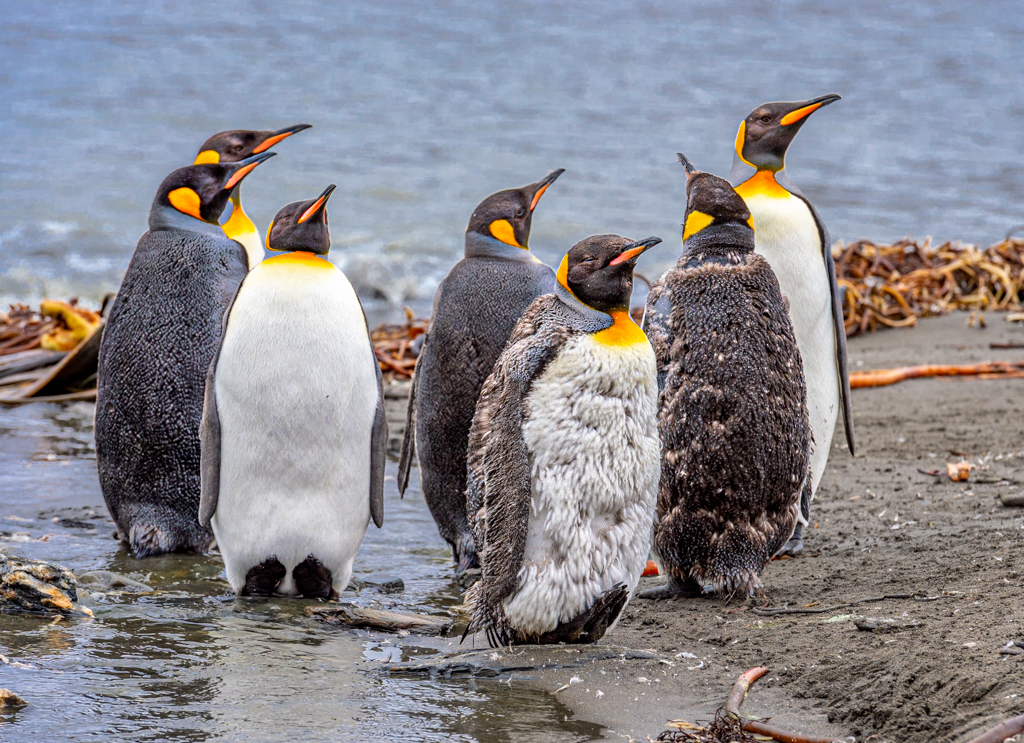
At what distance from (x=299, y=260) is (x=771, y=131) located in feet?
7.36

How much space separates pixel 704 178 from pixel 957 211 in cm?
1797

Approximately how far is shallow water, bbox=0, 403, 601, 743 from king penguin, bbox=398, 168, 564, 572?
1.14 ft

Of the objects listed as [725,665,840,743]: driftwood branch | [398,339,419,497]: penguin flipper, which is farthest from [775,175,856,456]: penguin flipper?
[725,665,840,743]: driftwood branch

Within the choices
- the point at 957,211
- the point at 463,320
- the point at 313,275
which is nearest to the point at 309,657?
the point at 313,275

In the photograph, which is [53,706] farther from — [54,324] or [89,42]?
[89,42]

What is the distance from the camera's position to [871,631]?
11.0ft

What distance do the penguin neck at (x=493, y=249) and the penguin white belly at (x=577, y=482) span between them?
5.62 ft

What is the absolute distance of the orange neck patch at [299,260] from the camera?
453cm

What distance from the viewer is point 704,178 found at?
4.36 meters

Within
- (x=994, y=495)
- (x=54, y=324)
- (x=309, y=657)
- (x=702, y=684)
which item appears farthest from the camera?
(x=54, y=324)

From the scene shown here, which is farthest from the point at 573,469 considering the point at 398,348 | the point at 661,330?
the point at 398,348

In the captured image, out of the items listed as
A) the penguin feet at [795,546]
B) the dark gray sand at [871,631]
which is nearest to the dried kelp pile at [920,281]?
the dark gray sand at [871,631]

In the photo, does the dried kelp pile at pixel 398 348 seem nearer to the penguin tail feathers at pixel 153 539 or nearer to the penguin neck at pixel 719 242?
the penguin tail feathers at pixel 153 539

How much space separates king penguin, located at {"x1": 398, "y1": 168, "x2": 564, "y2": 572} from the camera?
16.5 feet
